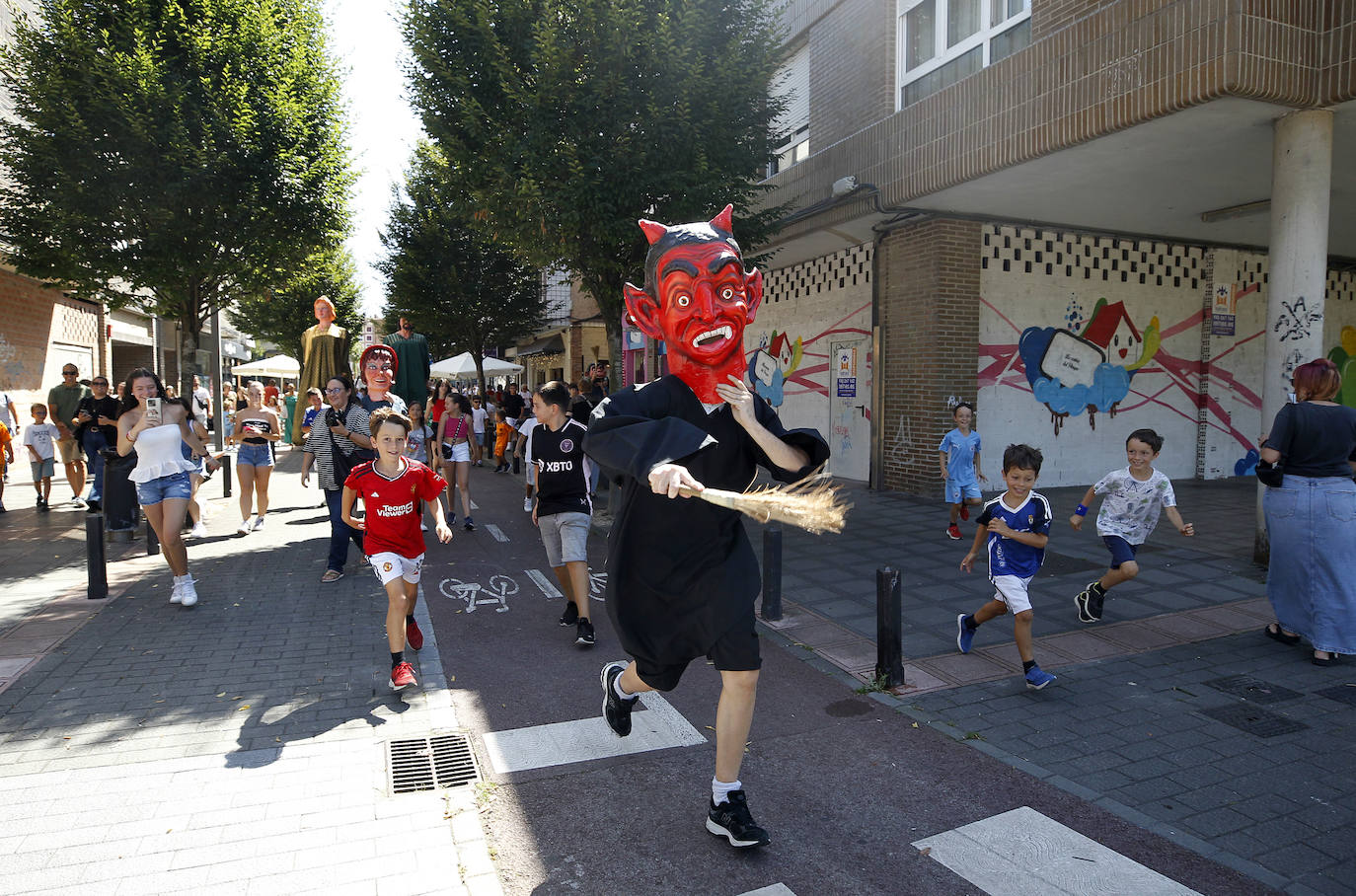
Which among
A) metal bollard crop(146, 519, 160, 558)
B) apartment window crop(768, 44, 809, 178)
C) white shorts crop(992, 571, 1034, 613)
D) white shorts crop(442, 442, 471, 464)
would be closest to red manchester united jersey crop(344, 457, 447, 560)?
white shorts crop(992, 571, 1034, 613)

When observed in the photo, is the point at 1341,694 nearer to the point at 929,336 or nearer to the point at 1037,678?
the point at 1037,678

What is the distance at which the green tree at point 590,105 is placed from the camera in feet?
30.4

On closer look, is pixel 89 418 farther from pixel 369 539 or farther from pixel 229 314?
pixel 229 314

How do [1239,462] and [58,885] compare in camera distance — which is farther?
[1239,462]

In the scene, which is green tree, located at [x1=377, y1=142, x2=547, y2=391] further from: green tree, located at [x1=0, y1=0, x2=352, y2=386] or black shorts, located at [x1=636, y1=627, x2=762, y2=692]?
black shorts, located at [x1=636, y1=627, x2=762, y2=692]

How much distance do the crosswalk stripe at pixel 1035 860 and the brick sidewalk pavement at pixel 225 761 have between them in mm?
1792

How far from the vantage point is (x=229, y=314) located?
125ft

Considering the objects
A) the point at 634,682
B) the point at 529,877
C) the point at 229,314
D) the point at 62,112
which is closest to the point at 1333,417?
the point at 634,682

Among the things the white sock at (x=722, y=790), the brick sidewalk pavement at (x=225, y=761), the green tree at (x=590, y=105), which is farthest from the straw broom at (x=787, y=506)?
the green tree at (x=590, y=105)

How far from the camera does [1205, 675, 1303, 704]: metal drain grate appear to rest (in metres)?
4.54

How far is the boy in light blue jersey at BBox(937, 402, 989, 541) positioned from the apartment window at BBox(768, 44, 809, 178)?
Result: 683 cm

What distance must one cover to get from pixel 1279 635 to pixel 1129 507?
1.28 meters

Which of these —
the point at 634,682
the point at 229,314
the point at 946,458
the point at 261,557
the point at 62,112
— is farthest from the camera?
the point at 229,314

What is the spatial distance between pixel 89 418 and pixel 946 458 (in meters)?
10.6
